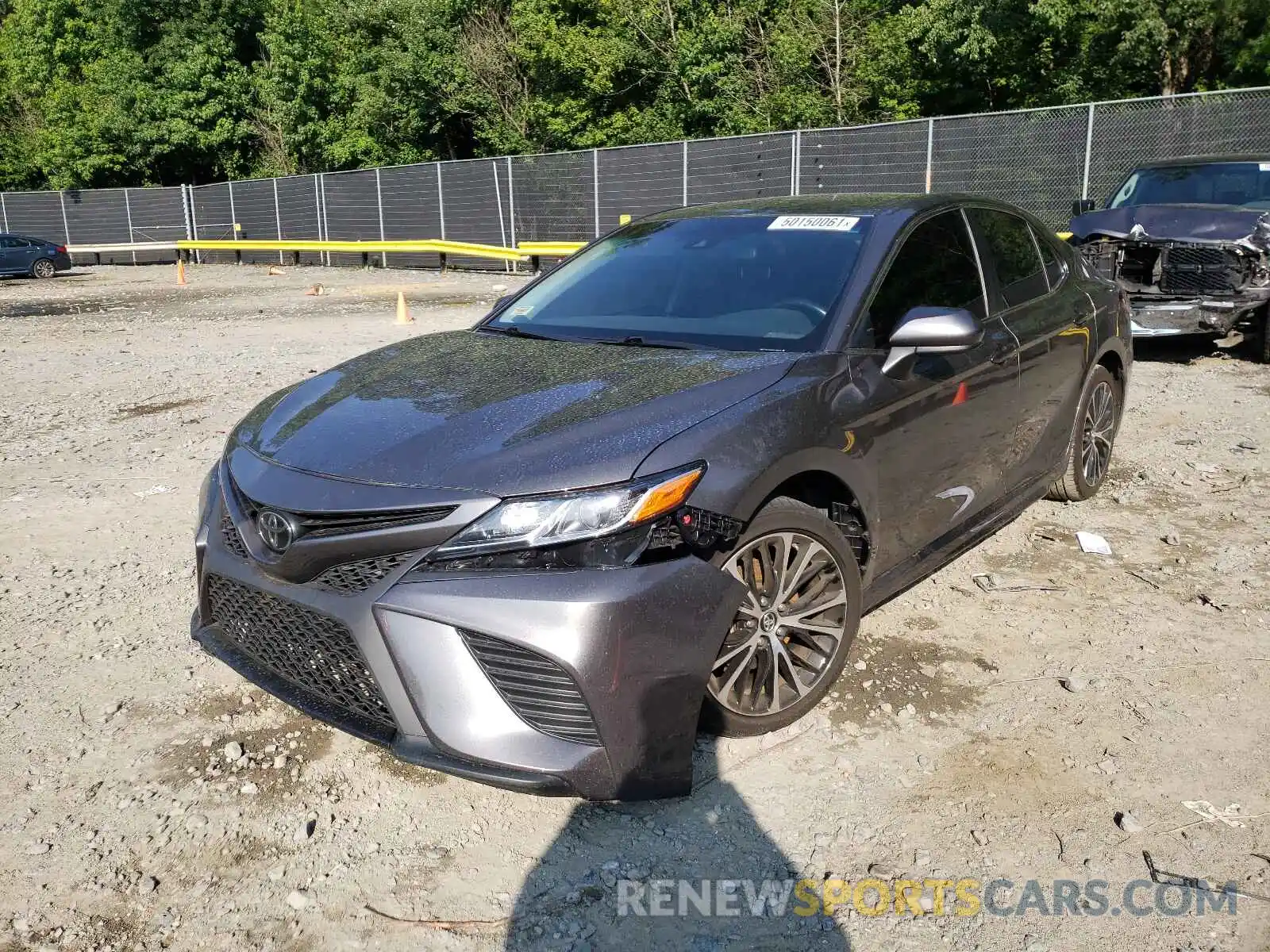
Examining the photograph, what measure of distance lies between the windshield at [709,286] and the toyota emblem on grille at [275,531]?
4.66ft

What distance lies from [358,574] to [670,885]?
1.12 m

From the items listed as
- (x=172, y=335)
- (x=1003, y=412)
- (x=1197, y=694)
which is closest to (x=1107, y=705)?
(x=1197, y=694)

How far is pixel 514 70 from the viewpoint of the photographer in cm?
3625

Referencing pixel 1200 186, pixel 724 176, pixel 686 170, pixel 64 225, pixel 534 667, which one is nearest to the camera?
pixel 534 667


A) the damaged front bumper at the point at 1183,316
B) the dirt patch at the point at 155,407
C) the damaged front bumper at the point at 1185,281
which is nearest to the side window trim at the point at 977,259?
the damaged front bumper at the point at 1185,281

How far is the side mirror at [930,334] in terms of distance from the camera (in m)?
3.54

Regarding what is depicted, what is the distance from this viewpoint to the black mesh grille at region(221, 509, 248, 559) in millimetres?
3121

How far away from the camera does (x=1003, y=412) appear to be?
14.2 feet

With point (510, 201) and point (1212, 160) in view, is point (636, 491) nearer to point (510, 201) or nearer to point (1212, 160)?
point (1212, 160)

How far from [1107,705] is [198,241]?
37777 millimetres

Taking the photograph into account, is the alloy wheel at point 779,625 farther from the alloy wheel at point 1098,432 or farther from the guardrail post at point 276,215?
the guardrail post at point 276,215

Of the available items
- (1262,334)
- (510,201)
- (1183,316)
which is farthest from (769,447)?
(510,201)

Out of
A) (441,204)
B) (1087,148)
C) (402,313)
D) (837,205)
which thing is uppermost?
(837,205)
